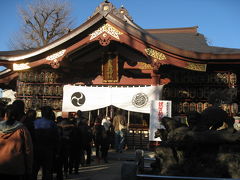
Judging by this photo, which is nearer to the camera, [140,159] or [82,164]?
[140,159]

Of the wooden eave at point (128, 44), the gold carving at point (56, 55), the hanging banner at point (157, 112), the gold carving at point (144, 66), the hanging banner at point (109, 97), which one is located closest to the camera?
the hanging banner at point (157, 112)

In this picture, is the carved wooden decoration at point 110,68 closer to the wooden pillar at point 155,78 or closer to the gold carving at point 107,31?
the gold carving at point 107,31

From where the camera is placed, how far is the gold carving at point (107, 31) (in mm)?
11828

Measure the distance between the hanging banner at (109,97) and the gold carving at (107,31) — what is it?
2.42m

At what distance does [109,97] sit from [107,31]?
3.02 metres

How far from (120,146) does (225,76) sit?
5.75 meters

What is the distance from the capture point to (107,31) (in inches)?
467

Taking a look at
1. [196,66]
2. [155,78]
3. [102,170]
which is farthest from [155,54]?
[102,170]

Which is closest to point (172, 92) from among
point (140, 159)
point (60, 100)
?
point (60, 100)

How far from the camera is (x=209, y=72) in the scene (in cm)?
1214

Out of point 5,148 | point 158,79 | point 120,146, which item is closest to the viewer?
point 5,148

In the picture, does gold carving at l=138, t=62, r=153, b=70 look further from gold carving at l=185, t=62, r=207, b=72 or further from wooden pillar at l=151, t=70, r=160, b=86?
gold carving at l=185, t=62, r=207, b=72

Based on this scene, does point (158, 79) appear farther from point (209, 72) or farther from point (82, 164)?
point (82, 164)

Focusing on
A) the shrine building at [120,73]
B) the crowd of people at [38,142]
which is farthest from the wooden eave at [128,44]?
the crowd of people at [38,142]
